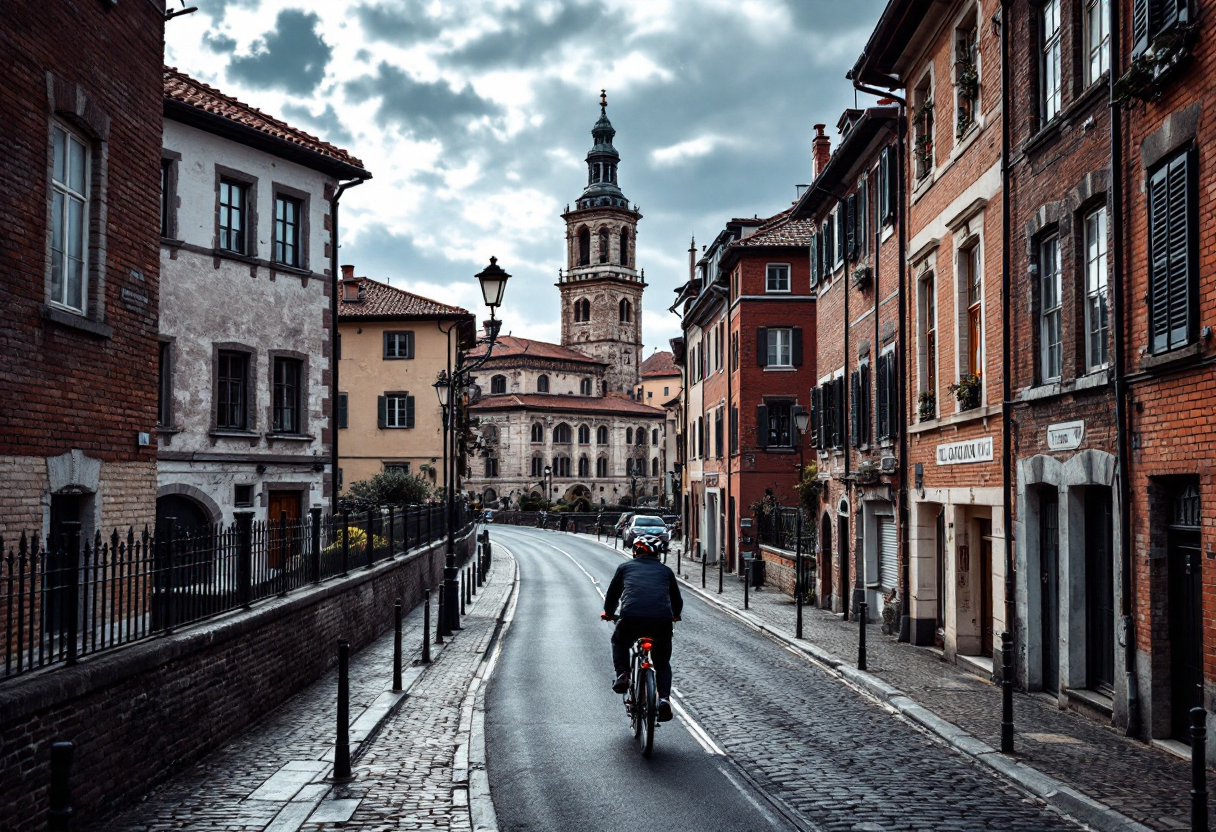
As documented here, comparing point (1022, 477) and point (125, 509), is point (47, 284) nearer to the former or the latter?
point (125, 509)

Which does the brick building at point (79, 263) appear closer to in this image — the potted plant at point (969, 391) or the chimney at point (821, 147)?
the potted plant at point (969, 391)

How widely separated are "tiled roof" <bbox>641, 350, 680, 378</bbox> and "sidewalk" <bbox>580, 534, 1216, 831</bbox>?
132589 mm

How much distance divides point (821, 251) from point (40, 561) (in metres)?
22.5

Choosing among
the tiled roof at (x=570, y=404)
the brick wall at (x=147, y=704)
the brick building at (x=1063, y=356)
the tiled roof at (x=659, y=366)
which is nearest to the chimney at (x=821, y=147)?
the brick building at (x=1063, y=356)

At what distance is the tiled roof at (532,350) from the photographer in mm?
114688

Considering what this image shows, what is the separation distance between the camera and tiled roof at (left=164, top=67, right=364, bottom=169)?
24047 mm

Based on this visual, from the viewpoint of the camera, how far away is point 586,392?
12044cm

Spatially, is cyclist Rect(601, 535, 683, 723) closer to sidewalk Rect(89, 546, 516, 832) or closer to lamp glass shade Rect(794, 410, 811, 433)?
sidewalk Rect(89, 546, 516, 832)

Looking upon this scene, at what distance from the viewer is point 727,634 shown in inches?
845

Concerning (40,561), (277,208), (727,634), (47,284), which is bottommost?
(727,634)

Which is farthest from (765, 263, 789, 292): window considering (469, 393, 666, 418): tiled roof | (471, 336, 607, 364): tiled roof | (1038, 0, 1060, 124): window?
(471, 336, 607, 364): tiled roof

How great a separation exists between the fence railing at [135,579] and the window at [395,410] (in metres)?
34.4

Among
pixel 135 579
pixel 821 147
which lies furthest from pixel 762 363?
pixel 135 579

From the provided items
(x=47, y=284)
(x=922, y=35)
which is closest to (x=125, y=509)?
(x=47, y=284)
